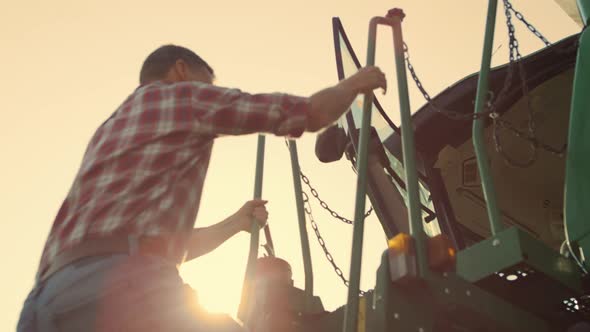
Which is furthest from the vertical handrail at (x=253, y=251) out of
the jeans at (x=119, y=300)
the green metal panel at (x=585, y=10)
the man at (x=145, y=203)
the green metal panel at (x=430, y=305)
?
the green metal panel at (x=585, y=10)

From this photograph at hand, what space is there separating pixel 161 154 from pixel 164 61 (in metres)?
0.62

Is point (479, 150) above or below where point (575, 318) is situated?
above

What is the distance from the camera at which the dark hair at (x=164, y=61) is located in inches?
111

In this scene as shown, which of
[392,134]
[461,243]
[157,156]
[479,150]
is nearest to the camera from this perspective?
[157,156]

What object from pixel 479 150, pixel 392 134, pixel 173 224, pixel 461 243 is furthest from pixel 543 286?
pixel 392 134

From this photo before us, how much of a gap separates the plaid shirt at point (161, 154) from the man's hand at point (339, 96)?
0.05 meters

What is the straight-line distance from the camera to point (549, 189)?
5.10 m

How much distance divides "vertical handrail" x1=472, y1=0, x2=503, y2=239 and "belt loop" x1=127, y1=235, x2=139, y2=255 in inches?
55.7

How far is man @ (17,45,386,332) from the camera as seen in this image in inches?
79.7

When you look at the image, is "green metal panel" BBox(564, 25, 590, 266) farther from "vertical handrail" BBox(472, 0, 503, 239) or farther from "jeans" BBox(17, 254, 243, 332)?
"jeans" BBox(17, 254, 243, 332)

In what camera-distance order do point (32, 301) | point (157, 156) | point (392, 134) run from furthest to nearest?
point (392, 134), point (157, 156), point (32, 301)

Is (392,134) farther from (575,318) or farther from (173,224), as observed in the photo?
(173,224)

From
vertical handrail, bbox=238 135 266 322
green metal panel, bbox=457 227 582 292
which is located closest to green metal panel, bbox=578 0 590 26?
green metal panel, bbox=457 227 582 292

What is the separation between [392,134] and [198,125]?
3406 millimetres
